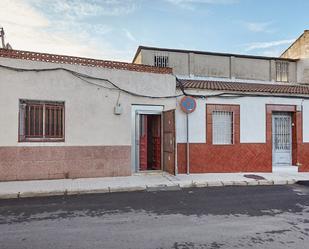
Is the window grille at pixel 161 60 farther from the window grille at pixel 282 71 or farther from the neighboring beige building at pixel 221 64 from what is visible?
the window grille at pixel 282 71

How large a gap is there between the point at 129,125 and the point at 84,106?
1.75 meters

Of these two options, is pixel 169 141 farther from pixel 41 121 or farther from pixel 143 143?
pixel 41 121

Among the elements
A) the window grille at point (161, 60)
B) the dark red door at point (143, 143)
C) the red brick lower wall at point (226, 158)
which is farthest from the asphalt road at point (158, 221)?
the window grille at point (161, 60)

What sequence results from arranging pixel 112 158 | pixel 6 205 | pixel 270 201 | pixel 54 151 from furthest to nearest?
pixel 112 158 → pixel 54 151 → pixel 270 201 → pixel 6 205

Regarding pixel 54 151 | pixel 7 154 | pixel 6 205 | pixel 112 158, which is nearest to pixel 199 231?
pixel 6 205

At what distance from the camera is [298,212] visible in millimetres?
5621

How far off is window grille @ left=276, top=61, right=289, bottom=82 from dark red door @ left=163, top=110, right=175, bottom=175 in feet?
38.0

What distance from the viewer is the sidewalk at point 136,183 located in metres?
7.09

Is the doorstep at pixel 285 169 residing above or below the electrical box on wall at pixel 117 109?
below

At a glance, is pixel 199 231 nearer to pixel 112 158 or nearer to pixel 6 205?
pixel 6 205

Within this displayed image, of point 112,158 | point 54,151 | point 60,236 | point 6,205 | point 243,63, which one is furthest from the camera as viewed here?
point 243,63

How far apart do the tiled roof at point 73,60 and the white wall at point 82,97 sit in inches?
5.9

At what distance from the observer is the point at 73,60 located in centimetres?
884

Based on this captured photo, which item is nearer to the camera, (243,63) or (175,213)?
(175,213)
